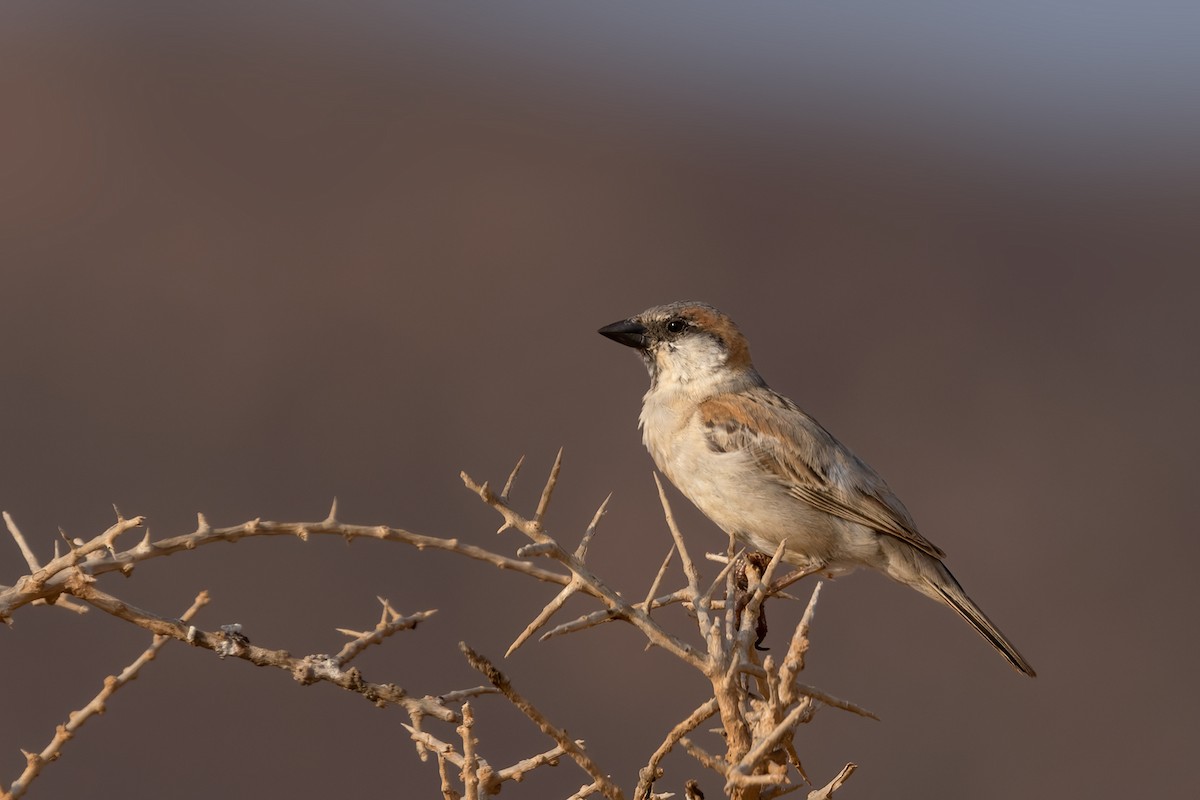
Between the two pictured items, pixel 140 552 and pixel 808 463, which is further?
pixel 808 463

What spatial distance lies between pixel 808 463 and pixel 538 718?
347 cm

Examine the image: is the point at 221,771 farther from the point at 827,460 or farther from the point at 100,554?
the point at 100,554

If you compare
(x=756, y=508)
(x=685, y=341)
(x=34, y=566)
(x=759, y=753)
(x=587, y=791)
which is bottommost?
(x=756, y=508)

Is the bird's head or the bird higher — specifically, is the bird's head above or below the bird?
above

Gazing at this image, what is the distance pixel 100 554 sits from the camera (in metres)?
2.24

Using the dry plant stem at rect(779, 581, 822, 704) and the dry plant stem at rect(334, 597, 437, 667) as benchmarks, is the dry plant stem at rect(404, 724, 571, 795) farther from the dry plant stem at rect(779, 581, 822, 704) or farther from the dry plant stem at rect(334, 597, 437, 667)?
the dry plant stem at rect(779, 581, 822, 704)

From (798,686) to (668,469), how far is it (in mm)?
2891

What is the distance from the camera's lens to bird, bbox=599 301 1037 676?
510cm

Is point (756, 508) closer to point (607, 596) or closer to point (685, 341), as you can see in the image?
point (685, 341)

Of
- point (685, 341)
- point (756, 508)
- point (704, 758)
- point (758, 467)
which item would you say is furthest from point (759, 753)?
point (685, 341)

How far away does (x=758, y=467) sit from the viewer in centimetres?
517

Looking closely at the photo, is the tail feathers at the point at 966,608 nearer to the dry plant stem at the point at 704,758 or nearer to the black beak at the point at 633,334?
A: the black beak at the point at 633,334

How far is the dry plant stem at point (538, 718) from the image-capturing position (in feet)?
6.30

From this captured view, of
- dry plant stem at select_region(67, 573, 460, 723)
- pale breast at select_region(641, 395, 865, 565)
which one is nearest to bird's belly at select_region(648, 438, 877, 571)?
pale breast at select_region(641, 395, 865, 565)
